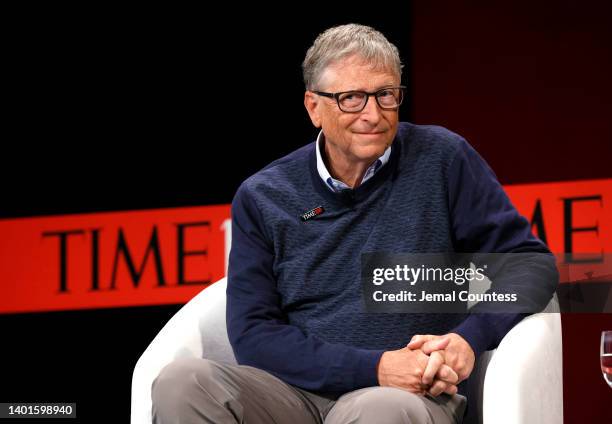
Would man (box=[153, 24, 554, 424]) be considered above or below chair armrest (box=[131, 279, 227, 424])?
above

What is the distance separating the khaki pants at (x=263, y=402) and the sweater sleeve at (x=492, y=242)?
0.17m

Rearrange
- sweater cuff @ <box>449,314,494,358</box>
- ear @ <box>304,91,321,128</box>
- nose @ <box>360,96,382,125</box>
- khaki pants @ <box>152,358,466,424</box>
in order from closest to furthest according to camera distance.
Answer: khaki pants @ <box>152,358,466,424</box>, sweater cuff @ <box>449,314,494,358</box>, nose @ <box>360,96,382,125</box>, ear @ <box>304,91,321,128</box>

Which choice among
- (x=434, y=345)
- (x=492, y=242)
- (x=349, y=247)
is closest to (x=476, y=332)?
(x=434, y=345)

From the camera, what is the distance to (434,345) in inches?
74.9

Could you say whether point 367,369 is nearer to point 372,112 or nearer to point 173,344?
point 173,344

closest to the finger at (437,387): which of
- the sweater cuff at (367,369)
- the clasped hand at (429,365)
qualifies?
the clasped hand at (429,365)

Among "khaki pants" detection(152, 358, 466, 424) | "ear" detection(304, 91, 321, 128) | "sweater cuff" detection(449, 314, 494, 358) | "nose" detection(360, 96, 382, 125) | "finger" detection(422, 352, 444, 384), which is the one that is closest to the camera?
"khaki pants" detection(152, 358, 466, 424)

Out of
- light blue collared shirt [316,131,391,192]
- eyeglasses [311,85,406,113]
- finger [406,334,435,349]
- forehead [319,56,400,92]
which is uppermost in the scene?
forehead [319,56,400,92]

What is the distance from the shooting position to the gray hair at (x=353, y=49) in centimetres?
218

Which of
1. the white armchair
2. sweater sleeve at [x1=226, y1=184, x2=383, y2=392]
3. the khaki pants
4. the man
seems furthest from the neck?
the khaki pants

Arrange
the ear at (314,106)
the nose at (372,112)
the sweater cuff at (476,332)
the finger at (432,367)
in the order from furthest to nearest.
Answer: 1. the ear at (314,106)
2. the nose at (372,112)
3. the sweater cuff at (476,332)
4. the finger at (432,367)

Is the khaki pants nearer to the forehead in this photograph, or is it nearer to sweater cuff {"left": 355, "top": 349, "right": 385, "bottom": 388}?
sweater cuff {"left": 355, "top": 349, "right": 385, "bottom": 388}

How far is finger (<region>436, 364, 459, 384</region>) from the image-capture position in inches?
73.0

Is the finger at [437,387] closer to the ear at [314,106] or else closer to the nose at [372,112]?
the nose at [372,112]
